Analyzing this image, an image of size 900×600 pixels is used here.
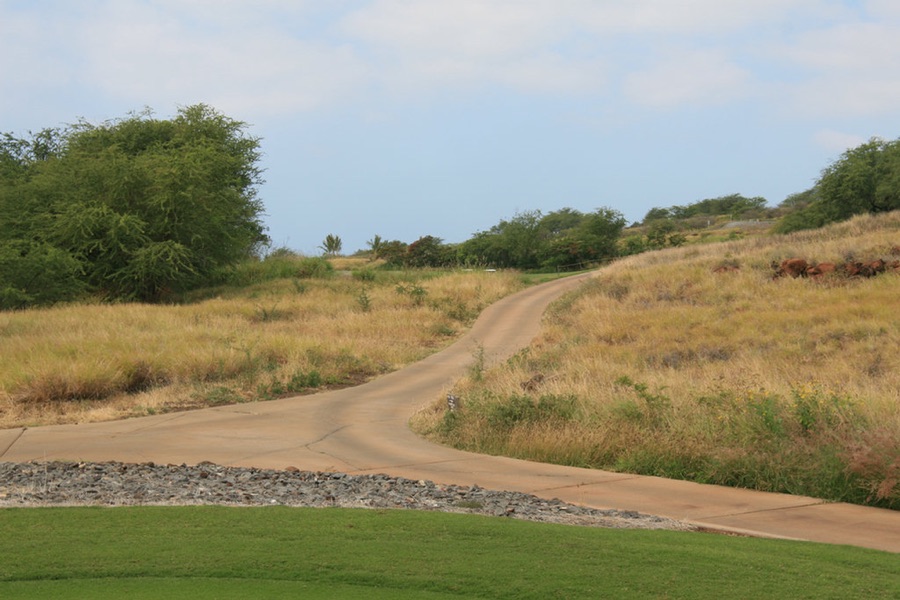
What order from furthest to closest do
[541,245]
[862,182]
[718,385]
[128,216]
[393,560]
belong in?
[541,245]
[862,182]
[128,216]
[718,385]
[393,560]

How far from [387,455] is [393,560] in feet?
20.4

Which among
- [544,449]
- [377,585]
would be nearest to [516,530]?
[377,585]

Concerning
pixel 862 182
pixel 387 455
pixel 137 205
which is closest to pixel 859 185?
pixel 862 182

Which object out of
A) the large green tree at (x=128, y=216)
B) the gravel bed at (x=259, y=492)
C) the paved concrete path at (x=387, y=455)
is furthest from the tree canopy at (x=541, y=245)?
the gravel bed at (x=259, y=492)

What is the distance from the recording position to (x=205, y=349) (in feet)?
66.3

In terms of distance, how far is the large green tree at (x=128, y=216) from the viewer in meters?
36.9

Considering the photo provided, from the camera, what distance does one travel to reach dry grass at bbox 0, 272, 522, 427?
16.5 m

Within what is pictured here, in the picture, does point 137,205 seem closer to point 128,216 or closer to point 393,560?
point 128,216

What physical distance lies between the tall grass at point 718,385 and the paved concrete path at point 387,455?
51cm

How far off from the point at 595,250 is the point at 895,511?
170 feet

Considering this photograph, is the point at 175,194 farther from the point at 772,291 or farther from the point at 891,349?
the point at 891,349

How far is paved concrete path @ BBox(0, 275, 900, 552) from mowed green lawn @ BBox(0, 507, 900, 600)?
1.52 m

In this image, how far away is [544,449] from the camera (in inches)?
456

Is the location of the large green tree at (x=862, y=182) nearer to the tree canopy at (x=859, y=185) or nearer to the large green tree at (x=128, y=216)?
the tree canopy at (x=859, y=185)
